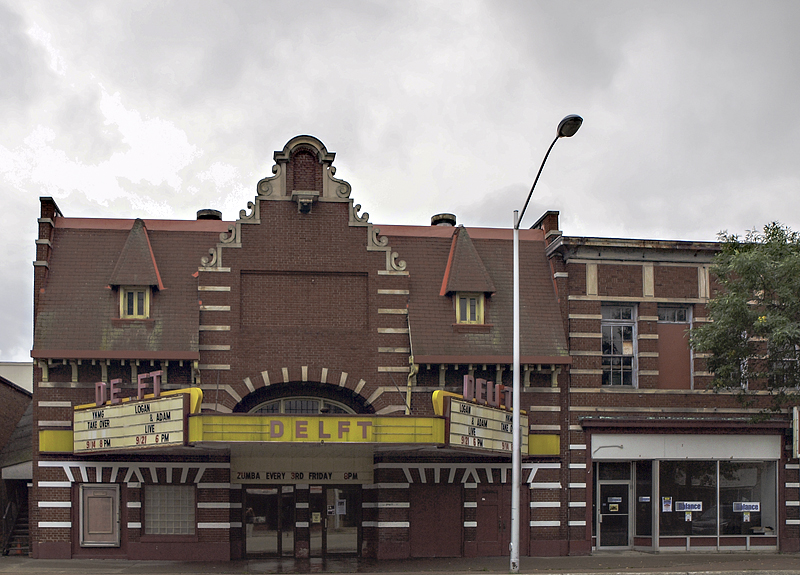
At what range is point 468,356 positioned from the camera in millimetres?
23500

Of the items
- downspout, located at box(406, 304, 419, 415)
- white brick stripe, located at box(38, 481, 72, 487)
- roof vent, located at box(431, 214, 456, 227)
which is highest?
roof vent, located at box(431, 214, 456, 227)

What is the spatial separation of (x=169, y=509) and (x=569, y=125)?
51.0 ft

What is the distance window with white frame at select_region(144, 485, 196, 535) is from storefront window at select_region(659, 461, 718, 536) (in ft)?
46.7

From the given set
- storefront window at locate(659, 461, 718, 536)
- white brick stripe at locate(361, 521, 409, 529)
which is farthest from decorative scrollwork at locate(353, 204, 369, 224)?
storefront window at locate(659, 461, 718, 536)

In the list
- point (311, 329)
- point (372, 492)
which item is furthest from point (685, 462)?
point (311, 329)

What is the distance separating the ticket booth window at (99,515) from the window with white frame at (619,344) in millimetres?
15226

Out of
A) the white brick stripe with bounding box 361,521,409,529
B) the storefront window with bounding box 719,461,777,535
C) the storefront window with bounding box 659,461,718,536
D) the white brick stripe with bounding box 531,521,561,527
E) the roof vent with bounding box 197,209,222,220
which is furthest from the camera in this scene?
the roof vent with bounding box 197,209,222,220

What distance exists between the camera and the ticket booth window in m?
23.1

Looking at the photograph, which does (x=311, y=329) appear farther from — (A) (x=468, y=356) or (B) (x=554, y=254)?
(B) (x=554, y=254)

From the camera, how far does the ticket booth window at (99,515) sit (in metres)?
23.1

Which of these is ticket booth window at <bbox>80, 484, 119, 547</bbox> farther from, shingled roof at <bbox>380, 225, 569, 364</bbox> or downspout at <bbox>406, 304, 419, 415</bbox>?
shingled roof at <bbox>380, 225, 569, 364</bbox>

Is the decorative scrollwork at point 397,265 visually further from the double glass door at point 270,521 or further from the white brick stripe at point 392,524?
the white brick stripe at point 392,524

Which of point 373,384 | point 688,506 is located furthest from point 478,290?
point 688,506

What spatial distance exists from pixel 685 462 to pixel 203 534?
48.5 ft
